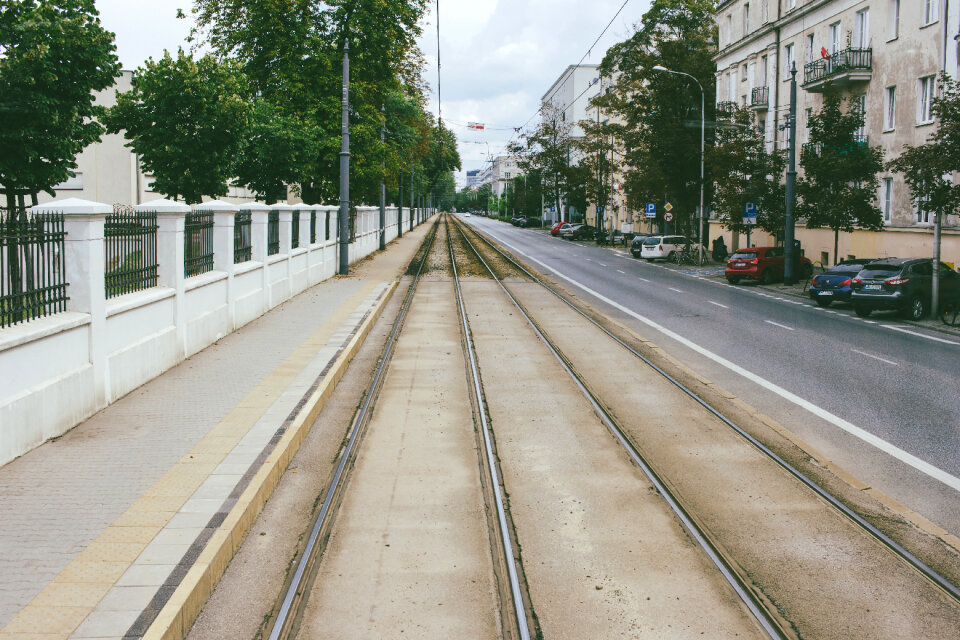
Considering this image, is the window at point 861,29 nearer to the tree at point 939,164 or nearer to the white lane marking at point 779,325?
the tree at point 939,164

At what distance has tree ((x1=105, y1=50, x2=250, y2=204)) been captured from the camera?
28297 mm

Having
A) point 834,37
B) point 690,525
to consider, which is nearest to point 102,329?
point 690,525

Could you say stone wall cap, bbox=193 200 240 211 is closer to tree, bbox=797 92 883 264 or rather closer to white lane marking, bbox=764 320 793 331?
white lane marking, bbox=764 320 793 331

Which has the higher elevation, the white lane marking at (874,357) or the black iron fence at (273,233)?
the black iron fence at (273,233)

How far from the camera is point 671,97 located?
4819 cm

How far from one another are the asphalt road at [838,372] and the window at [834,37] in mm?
17149

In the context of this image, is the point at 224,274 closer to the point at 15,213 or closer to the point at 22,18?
the point at 15,213

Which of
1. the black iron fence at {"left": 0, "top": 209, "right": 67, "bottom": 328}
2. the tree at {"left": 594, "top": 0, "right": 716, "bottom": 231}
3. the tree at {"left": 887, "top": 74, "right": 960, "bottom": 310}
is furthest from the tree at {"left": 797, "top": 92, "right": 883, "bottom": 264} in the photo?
the black iron fence at {"left": 0, "top": 209, "right": 67, "bottom": 328}

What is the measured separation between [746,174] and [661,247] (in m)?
7.44

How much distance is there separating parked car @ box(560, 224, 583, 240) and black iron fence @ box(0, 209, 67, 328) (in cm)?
6902

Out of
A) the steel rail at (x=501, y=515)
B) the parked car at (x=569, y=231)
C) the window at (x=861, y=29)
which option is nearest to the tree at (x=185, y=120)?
the steel rail at (x=501, y=515)

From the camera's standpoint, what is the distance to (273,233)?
21125 mm

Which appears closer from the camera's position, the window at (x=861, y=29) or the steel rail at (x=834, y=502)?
the steel rail at (x=834, y=502)

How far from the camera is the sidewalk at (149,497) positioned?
15.6ft
